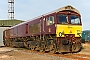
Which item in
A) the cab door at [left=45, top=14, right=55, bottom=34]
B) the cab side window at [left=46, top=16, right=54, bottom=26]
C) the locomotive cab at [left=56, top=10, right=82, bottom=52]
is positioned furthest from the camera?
the cab side window at [left=46, top=16, right=54, bottom=26]

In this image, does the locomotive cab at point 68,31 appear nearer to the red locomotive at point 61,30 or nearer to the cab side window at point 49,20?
the red locomotive at point 61,30

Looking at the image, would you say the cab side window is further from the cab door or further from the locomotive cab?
the locomotive cab

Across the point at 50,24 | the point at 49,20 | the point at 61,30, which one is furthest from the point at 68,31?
the point at 49,20

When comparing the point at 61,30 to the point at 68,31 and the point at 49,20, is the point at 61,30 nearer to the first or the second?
the point at 68,31

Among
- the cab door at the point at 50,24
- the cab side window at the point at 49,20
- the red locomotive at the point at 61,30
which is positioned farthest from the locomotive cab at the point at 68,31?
the cab side window at the point at 49,20

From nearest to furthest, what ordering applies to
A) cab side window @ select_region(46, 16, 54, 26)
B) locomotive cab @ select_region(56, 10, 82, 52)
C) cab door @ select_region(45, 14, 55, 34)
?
locomotive cab @ select_region(56, 10, 82, 52) < cab door @ select_region(45, 14, 55, 34) < cab side window @ select_region(46, 16, 54, 26)

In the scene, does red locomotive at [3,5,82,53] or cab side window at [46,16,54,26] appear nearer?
red locomotive at [3,5,82,53]

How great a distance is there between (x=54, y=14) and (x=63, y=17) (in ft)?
2.81

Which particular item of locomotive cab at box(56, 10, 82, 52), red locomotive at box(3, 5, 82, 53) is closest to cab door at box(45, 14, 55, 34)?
red locomotive at box(3, 5, 82, 53)

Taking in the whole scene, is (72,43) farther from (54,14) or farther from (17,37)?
(17,37)

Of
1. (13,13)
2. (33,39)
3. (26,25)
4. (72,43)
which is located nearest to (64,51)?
(72,43)

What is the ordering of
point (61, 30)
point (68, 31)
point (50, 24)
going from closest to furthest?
point (61, 30), point (68, 31), point (50, 24)

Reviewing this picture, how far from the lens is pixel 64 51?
1616cm

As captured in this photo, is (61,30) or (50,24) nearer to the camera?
(61,30)
